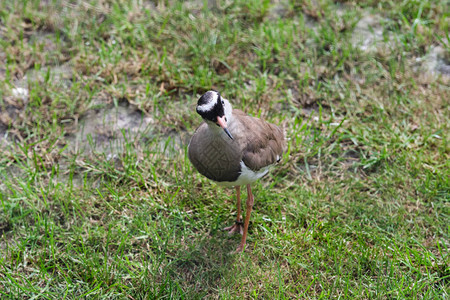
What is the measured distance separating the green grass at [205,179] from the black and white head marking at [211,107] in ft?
4.17

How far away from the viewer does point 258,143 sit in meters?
3.62

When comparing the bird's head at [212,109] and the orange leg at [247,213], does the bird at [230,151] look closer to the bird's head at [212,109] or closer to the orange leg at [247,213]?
the bird's head at [212,109]

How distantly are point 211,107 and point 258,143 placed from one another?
0.65 metres

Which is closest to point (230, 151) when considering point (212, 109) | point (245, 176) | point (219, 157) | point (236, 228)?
point (219, 157)

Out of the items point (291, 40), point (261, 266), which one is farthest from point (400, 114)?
point (261, 266)

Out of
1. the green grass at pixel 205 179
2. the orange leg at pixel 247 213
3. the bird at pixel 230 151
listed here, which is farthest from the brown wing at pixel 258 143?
the green grass at pixel 205 179

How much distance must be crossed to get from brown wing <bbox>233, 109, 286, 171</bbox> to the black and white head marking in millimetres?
425

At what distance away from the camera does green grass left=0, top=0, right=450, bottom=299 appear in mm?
3740

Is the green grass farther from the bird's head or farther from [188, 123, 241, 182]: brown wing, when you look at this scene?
the bird's head

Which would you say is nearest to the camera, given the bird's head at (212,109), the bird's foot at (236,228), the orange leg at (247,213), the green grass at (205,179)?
the bird's head at (212,109)

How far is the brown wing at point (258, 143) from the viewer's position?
351 cm

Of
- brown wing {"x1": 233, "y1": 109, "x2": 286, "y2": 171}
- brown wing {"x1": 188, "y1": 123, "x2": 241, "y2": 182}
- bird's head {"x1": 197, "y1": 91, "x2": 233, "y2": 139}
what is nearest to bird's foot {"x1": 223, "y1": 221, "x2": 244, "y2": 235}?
brown wing {"x1": 233, "y1": 109, "x2": 286, "y2": 171}

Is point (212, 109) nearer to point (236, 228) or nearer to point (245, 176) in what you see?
point (245, 176)

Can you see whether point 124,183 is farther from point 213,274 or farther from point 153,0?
point 153,0
